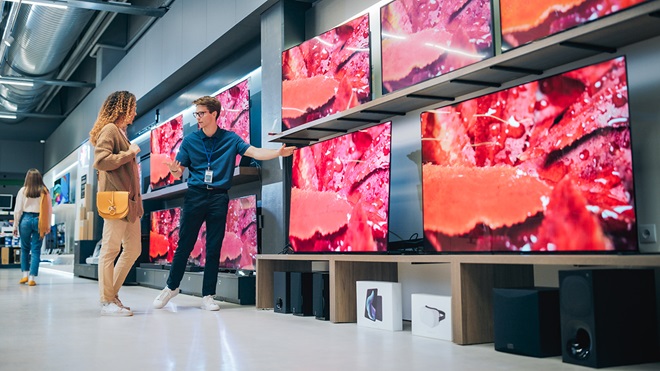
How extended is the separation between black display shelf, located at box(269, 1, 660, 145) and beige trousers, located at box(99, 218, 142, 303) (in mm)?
1289

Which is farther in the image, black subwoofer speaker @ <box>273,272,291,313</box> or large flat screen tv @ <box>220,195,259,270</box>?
large flat screen tv @ <box>220,195,259,270</box>

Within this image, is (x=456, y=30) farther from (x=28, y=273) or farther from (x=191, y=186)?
(x=28, y=273)

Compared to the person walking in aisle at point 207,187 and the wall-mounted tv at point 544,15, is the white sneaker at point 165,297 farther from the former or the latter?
the wall-mounted tv at point 544,15

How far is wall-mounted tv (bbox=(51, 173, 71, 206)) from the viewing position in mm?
13745

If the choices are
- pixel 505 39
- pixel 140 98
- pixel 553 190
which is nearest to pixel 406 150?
pixel 505 39

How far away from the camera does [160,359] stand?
237 centimetres

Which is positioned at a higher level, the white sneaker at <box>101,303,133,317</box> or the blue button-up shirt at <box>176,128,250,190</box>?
the blue button-up shirt at <box>176,128,250,190</box>

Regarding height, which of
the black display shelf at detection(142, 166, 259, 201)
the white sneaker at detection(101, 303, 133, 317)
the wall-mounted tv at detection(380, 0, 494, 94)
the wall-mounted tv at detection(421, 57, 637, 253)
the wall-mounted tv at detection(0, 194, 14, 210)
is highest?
the wall-mounted tv at detection(0, 194, 14, 210)

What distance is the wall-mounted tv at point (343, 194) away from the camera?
352 centimetres

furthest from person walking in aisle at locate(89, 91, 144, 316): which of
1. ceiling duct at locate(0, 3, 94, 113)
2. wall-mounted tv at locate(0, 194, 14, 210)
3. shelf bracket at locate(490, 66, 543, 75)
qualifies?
wall-mounted tv at locate(0, 194, 14, 210)

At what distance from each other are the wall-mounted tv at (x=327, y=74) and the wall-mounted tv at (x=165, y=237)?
2133mm

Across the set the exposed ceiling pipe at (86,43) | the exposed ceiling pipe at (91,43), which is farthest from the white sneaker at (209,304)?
the exposed ceiling pipe at (86,43)

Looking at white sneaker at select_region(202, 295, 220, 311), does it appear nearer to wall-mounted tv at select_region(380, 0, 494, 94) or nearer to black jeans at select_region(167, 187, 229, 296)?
black jeans at select_region(167, 187, 229, 296)

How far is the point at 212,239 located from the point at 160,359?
1.91m
